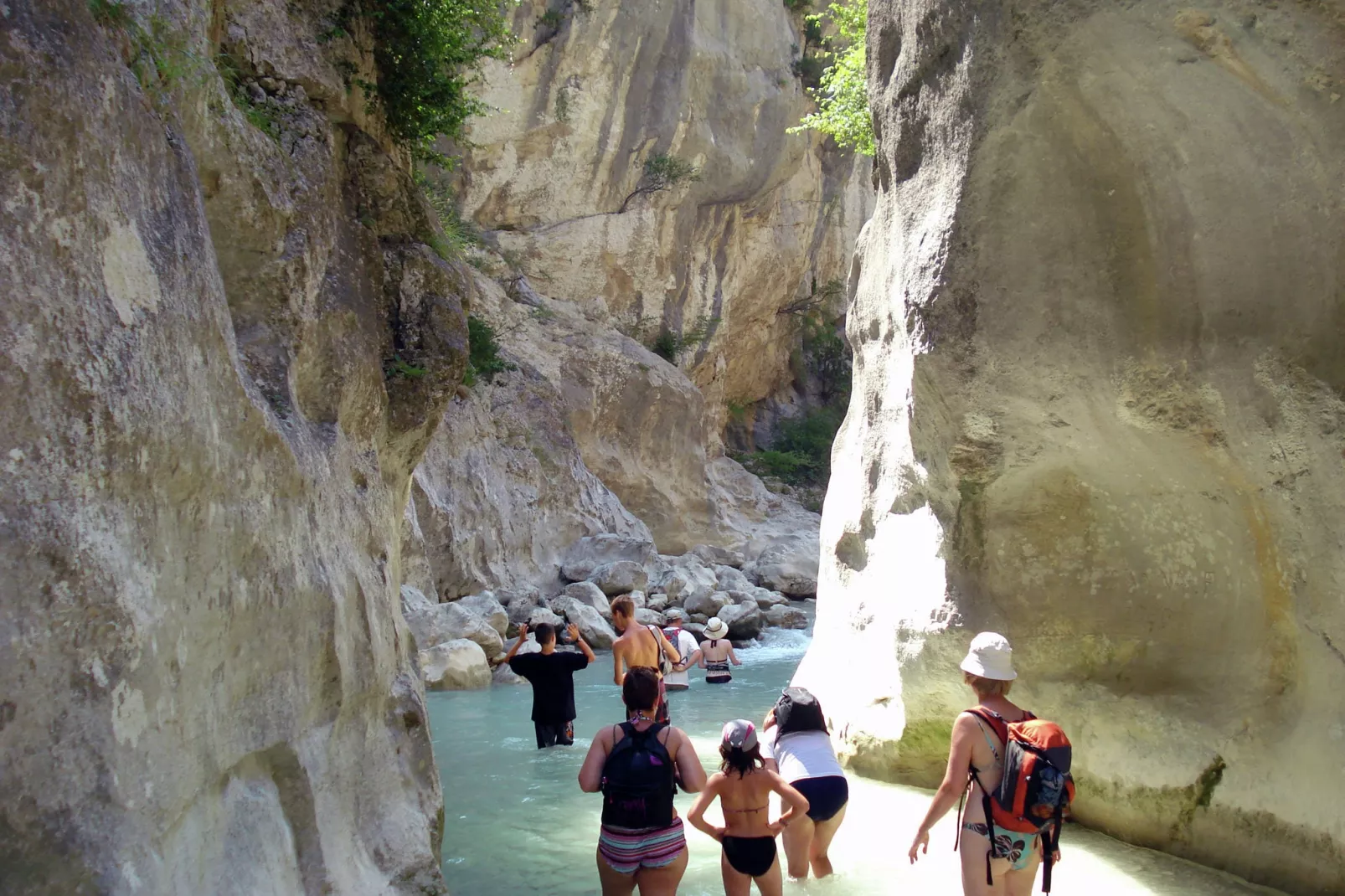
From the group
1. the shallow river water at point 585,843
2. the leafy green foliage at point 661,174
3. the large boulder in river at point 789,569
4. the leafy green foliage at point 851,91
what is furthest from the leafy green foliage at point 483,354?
the shallow river water at point 585,843

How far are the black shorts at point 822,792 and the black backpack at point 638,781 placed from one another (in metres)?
1.00

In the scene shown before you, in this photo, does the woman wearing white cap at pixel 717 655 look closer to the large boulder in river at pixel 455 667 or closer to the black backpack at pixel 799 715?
the large boulder in river at pixel 455 667

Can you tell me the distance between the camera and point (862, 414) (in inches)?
318

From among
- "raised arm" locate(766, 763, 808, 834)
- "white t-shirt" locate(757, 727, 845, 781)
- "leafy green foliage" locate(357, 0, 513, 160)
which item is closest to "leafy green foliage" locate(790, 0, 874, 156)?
"leafy green foliage" locate(357, 0, 513, 160)

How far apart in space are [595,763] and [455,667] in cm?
779

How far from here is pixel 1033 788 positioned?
3492 mm

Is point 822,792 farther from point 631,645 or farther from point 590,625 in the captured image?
point 590,625

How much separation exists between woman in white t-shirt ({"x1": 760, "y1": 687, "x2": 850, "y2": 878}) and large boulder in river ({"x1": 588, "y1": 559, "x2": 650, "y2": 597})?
12.2 meters

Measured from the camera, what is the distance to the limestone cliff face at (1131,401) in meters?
4.66

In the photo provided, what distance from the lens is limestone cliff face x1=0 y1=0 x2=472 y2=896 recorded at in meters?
2.54

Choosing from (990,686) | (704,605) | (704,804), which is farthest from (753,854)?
(704,605)

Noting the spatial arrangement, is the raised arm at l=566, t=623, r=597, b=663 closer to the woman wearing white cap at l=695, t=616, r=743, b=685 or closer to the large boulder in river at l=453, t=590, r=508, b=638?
the woman wearing white cap at l=695, t=616, r=743, b=685

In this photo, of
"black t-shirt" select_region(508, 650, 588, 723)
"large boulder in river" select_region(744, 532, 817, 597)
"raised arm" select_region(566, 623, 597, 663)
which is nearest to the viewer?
"raised arm" select_region(566, 623, 597, 663)

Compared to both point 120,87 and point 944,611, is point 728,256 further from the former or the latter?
point 120,87
